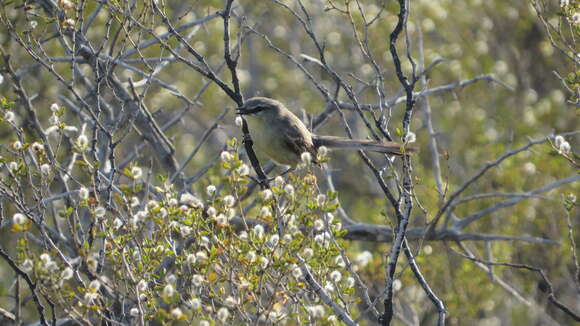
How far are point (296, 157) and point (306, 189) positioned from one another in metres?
2.32

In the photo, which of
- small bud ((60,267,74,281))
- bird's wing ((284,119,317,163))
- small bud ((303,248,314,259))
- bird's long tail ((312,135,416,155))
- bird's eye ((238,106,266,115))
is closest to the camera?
small bud ((60,267,74,281))

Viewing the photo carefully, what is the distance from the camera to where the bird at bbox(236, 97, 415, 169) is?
18.4 ft

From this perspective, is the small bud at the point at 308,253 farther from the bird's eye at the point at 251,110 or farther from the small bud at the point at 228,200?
the bird's eye at the point at 251,110

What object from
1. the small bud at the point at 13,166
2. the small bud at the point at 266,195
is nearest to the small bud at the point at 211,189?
the small bud at the point at 266,195

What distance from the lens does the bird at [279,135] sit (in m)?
5.59

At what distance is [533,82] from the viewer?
12.8 metres

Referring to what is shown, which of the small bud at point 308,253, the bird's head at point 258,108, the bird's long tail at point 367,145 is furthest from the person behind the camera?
the bird's head at point 258,108

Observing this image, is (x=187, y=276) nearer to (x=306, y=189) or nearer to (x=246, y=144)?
(x=306, y=189)

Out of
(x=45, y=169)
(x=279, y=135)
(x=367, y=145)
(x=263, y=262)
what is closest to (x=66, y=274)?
(x=45, y=169)

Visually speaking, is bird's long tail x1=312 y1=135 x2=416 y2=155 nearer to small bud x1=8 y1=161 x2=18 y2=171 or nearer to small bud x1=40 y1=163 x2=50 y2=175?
small bud x1=40 y1=163 x2=50 y2=175

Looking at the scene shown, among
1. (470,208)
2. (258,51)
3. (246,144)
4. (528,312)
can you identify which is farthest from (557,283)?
(258,51)

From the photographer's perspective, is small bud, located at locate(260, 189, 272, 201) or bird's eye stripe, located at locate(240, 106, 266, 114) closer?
small bud, located at locate(260, 189, 272, 201)

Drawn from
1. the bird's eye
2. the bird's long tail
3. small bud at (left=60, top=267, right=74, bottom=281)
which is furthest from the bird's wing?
small bud at (left=60, top=267, right=74, bottom=281)

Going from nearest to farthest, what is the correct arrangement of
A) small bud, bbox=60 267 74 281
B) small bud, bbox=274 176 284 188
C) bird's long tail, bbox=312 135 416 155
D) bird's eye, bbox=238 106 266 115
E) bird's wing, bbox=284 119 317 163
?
small bud, bbox=60 267 74 281
small bud, bbox=274 176 284 188
bird's long tail, bbox=312 135 416 155
bird's eye, bbox=238 106 266 115
bird's wing, bbox=284 119 317 163
